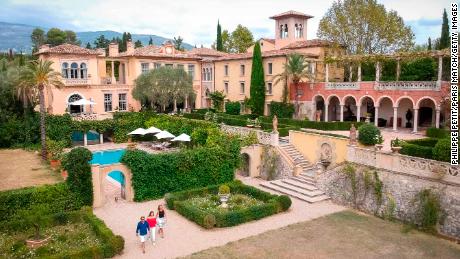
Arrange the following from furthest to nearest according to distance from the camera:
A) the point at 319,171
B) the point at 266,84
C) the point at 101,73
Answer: the point at 101,73, the point at 266,84, the point at 319,171

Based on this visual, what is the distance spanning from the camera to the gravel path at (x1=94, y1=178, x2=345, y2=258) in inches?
647

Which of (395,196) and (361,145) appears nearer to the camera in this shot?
(395,196)

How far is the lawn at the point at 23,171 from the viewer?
24.6 metres

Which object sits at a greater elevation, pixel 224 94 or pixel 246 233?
pixel 224 94

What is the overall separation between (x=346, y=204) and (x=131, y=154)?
1258 centimetres

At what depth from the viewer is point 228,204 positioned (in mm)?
21359

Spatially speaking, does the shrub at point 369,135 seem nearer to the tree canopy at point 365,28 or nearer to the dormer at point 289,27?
the tree canopy at point 365,28

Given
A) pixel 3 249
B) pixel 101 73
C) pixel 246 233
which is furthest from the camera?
pixel 101 73

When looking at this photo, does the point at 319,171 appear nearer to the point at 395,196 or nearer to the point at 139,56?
the point at 395,196

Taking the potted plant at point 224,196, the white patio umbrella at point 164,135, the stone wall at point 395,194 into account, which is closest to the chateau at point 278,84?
the white patio umbrella at point 164,135

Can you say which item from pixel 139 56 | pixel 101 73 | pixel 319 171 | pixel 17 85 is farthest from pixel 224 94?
pixel 319 171

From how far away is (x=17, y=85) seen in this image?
33938 mm

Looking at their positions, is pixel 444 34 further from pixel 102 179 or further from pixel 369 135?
pixel 102 179

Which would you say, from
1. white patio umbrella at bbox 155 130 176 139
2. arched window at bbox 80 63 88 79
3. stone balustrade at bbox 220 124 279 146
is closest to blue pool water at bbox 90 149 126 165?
white patio umbrella at bbox 155 130 176 139
